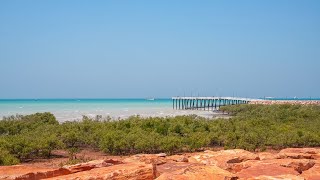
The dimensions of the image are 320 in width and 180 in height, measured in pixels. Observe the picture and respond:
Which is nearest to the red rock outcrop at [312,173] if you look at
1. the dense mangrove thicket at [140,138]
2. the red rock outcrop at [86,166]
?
the red rock outcrop at [86,166]

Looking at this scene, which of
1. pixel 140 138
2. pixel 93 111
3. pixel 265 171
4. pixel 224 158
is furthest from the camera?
pixel 93 111

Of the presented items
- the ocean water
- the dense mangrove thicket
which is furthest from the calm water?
the dense mangrove thicket

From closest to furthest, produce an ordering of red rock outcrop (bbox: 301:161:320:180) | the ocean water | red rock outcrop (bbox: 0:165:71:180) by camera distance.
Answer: red rock outcrop (bbox: 0:165:71:180) < red rock outcrop (bbox: 301:161:320:180) < the ocean water

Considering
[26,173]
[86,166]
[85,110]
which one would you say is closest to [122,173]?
[86,166]

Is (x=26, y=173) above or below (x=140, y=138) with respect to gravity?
above

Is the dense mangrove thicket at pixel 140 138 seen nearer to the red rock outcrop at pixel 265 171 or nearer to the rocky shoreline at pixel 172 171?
the rocky shoreline at pixel 172 171

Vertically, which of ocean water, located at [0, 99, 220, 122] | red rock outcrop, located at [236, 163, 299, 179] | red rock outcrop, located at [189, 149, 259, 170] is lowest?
ocean water, located at [0, 99, 220, 122]

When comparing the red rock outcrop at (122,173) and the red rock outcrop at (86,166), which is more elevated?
the red rock outcrop at (122,173)

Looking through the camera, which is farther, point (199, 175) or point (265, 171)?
point (265, 171)

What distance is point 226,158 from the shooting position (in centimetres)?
1001

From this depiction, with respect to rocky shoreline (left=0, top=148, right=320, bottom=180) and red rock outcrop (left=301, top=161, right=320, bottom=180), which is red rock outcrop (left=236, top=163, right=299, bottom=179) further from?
red rock outcrop (left=301, top=161, right=320, bottom=180)

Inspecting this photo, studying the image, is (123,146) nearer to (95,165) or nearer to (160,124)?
(160,124)

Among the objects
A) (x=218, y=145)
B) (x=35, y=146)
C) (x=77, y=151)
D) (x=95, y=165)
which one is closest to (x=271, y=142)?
(x=218, y=145)

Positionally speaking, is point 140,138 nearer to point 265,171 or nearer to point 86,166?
point 86,166
